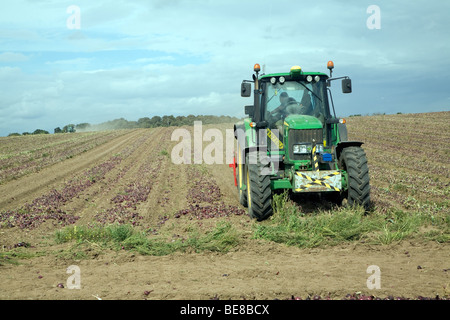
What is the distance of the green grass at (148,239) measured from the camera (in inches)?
253

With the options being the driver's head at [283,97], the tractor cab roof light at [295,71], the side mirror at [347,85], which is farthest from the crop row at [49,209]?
the side mirror at [347,85]

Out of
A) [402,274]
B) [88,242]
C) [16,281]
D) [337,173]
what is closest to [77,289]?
[16,281]

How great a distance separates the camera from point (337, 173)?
25.2 ft

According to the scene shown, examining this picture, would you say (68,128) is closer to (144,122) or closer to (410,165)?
(144,122)

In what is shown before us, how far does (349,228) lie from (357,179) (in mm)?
1125

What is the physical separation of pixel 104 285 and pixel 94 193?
717cm

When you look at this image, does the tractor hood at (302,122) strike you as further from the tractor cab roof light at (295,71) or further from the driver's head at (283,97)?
the tractor cab roof light at (295,71)

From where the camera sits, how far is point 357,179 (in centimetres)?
761

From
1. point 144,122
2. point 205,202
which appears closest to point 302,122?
point 205,202

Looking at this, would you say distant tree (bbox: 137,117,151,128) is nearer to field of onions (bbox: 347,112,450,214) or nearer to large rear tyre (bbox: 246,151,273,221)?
field of onions (bbox: 347,112,450,214)

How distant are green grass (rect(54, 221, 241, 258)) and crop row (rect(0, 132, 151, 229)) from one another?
160 cm

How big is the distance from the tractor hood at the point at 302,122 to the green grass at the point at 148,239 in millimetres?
Answer: 2341

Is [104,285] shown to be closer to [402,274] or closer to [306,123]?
[402,274]

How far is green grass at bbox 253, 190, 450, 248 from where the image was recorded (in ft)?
21.6
